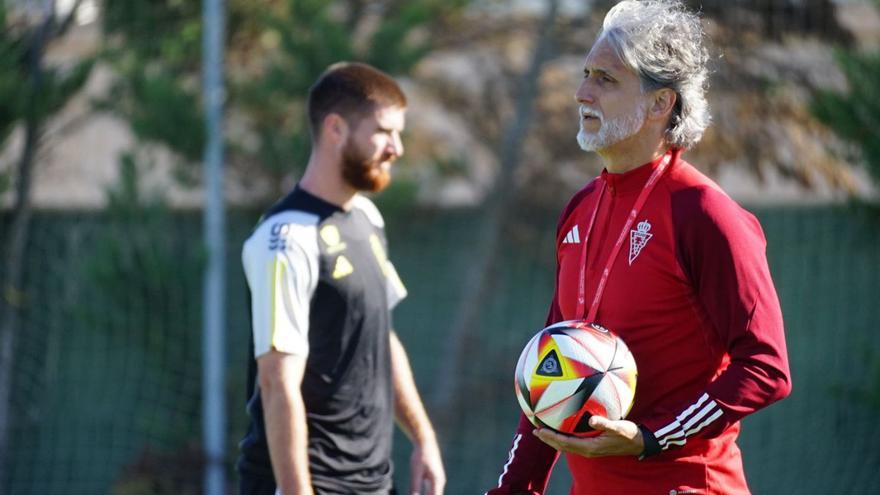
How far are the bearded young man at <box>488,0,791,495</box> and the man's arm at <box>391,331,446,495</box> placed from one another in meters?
0.95

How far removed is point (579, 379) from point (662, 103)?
2.47 feet

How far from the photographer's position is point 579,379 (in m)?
2.76

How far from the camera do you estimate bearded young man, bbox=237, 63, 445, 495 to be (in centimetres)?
350

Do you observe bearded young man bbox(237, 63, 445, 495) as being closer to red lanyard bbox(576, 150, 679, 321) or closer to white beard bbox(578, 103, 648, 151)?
red lanyard bbox(576, 150, 679, 321)

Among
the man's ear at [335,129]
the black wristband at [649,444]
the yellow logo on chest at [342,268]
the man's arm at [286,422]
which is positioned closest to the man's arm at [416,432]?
the yellow logo on chest at [342,268]

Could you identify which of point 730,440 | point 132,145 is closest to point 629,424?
point 730,440

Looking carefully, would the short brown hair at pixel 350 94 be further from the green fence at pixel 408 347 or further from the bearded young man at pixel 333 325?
the green fence at pixel 408 347

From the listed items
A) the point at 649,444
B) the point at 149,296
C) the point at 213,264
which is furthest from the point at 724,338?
the point at 149,296

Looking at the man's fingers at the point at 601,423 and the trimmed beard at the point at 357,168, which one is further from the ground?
the trimmed beard at the point at 357,168

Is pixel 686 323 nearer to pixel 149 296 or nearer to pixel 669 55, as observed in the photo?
pixel 669 55

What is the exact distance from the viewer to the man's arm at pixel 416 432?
3904 mm

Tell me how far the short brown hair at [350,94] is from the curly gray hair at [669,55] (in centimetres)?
117

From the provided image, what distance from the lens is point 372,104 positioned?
13.0 ft

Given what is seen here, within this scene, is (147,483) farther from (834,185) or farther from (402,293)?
(834,185)
